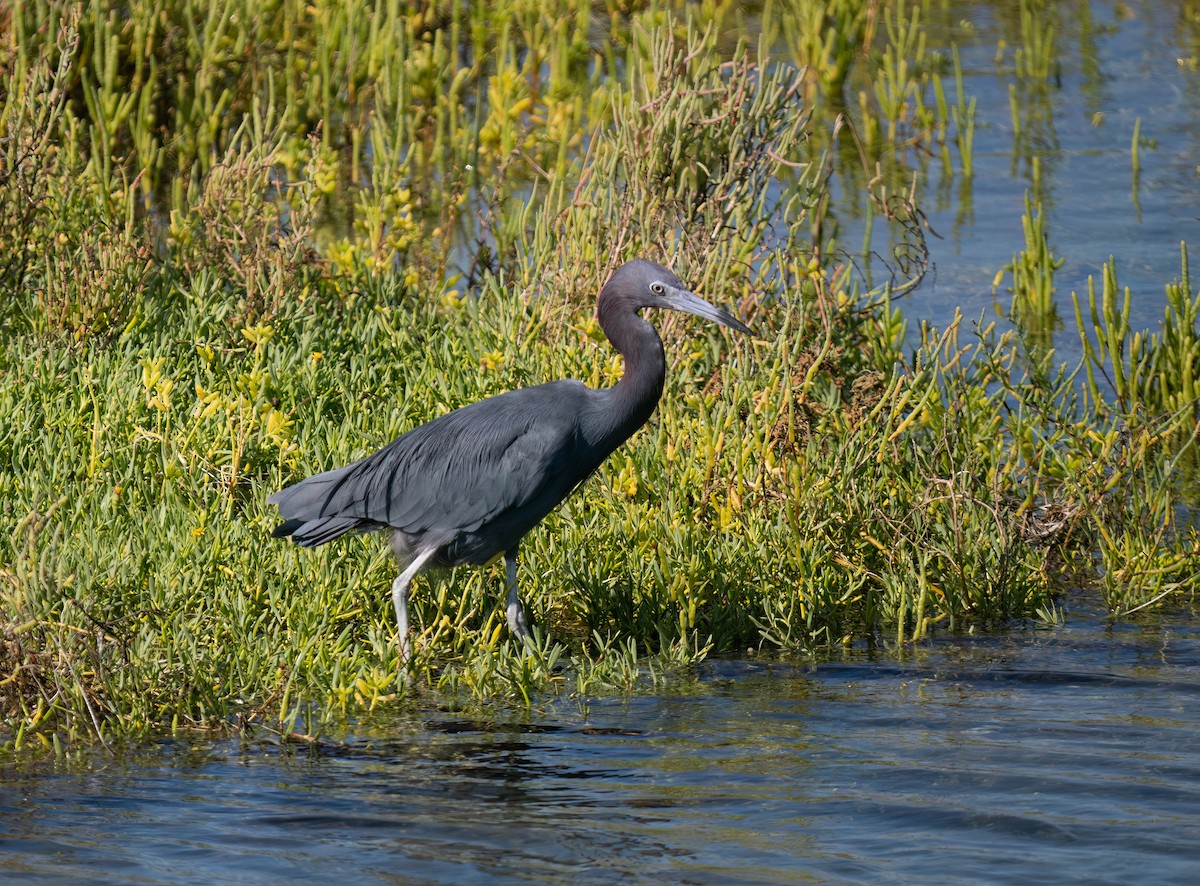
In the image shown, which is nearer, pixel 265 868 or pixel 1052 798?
pixel 265 868

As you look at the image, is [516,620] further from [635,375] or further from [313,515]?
[635,375]

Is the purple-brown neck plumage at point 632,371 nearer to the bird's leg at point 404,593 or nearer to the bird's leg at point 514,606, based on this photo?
the bird's leg at point 514,606

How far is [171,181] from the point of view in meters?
9.83

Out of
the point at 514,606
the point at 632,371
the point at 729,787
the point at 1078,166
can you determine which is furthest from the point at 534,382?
the point at 1078,166

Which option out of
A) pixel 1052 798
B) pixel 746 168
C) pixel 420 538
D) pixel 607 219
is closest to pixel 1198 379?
pixel 746 168

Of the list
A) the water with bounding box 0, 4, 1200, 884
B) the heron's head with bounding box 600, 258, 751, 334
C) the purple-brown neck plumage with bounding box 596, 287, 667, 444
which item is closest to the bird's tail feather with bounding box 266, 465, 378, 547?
the water with bounding box 0, 4, 1200, 884

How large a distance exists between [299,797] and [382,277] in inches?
142

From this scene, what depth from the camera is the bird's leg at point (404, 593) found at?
4.87 m

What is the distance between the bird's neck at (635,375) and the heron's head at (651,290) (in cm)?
6

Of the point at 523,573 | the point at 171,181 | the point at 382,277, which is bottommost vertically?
the point at 523,573

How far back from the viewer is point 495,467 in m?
5.09

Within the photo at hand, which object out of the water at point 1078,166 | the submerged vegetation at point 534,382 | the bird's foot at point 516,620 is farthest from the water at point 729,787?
the water at point 1078,166

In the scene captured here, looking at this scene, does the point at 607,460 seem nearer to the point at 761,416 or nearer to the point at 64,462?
the point at 761,416

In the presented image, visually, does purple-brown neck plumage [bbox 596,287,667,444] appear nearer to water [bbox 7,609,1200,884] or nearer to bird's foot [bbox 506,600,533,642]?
bird's foot [bbox 506,600,533,642]
